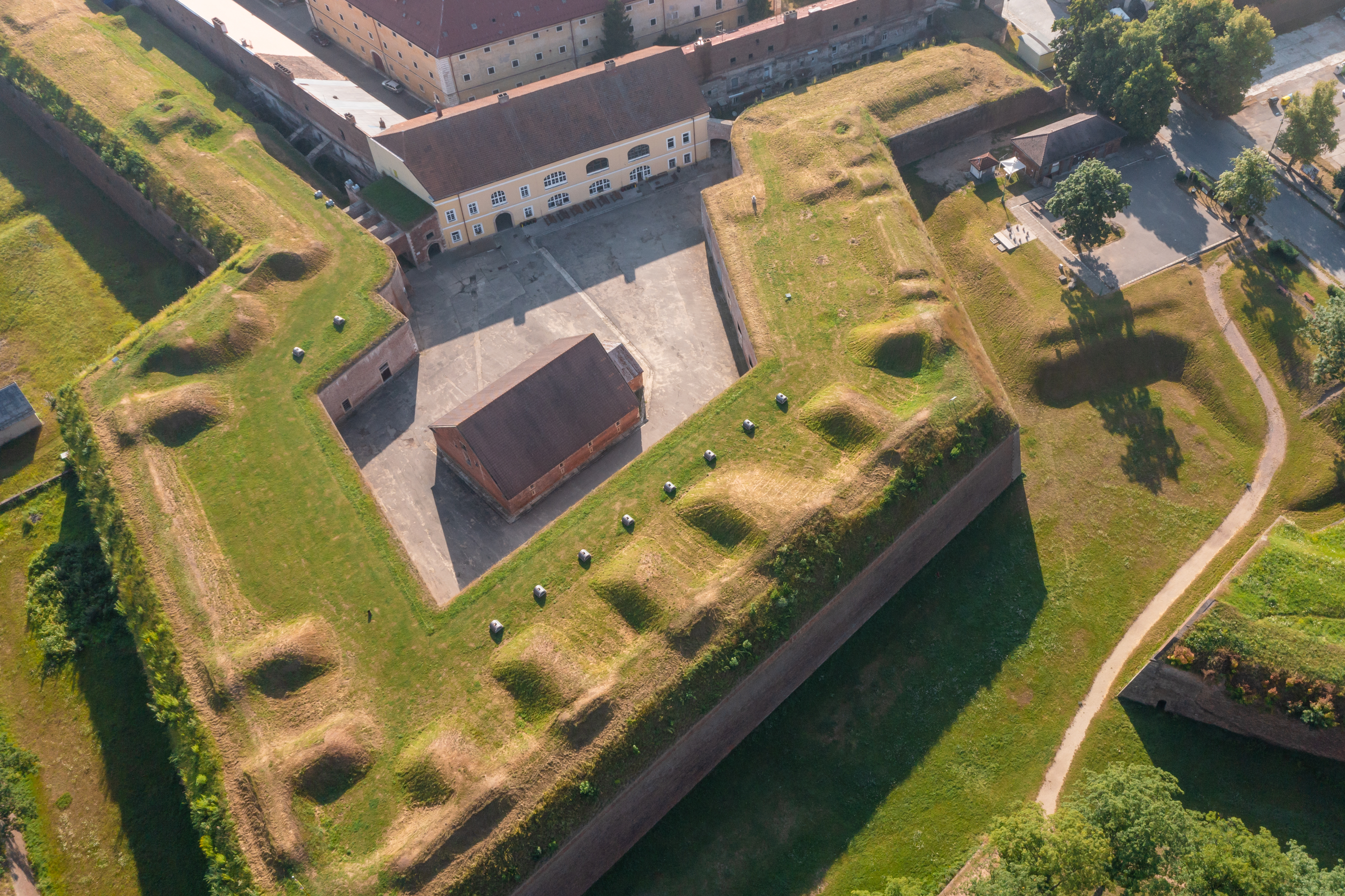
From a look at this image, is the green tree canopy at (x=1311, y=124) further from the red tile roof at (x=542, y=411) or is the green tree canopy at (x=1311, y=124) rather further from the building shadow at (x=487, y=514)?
the building shadow at (x=487, y=514)

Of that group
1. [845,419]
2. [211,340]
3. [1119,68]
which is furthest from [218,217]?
[1119,68]

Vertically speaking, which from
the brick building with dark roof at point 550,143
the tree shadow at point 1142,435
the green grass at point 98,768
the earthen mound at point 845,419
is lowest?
the green grass at point 98,768

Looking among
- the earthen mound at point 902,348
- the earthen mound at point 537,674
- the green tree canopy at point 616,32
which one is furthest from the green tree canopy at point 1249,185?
the earthen mound at point 537,674

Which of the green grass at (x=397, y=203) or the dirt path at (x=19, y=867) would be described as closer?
the dirt path at (x=19, y=867)

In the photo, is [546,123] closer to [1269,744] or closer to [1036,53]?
[1036,53]

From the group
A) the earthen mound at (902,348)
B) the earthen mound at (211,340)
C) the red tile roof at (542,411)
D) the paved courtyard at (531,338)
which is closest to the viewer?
the red tile roof at (542,411)

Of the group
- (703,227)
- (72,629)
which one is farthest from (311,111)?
(72,629)

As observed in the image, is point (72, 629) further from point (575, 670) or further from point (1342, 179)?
point (1342, 179)
